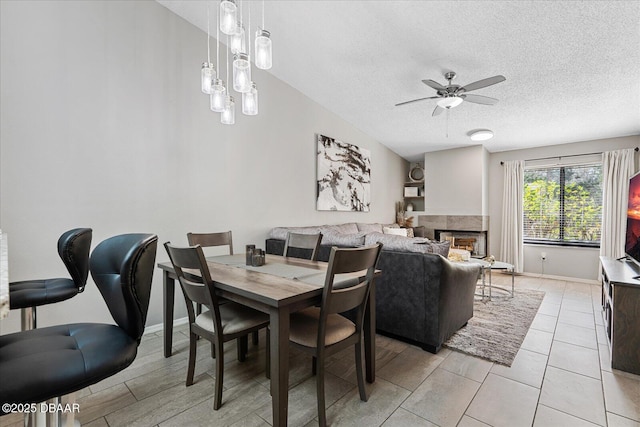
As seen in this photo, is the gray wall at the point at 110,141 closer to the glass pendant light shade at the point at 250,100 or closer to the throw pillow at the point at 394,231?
the glass pendant light shade at the point at 250,100

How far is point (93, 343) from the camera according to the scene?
98cm

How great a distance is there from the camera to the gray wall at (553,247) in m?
4.59

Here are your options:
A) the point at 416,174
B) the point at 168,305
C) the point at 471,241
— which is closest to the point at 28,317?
the point at 168,305

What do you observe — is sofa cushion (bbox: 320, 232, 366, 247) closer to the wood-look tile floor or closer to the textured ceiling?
the wood-look tile floor

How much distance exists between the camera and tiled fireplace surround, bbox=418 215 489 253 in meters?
5.38

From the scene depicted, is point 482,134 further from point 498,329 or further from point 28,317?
point 28,317

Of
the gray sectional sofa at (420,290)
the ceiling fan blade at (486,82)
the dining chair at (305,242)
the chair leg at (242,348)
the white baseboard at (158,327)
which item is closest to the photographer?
the chair leg at (242,348)

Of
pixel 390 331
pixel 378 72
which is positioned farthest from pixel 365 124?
pixel 390 331

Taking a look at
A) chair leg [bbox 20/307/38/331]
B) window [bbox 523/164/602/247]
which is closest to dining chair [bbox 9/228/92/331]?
chair leg [bbox 20/307/38/331]

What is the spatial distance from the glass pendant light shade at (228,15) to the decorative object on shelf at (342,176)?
116 inches

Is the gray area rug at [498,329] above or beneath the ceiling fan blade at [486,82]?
beneath

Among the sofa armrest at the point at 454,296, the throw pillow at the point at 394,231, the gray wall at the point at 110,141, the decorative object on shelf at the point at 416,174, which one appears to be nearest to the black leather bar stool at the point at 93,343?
the gray wall at the point at 110,141

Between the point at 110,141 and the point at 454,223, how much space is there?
558 centimetres

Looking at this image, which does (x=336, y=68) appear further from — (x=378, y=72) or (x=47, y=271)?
(x=47, y=271)
